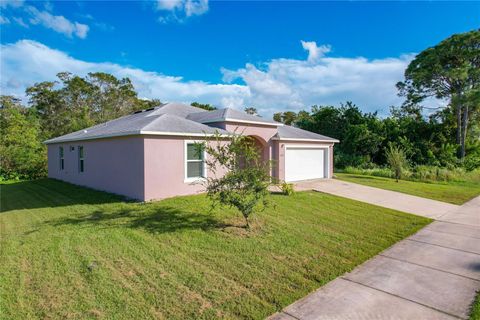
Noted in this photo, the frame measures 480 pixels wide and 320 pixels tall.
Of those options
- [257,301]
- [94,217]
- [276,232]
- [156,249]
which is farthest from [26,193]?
[257,301]

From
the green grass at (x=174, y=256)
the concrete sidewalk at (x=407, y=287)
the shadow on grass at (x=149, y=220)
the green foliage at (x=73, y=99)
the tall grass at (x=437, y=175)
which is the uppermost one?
the green foliage at (x=73, y=99)

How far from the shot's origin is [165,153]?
1052cm

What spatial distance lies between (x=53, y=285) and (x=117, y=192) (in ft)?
24.5

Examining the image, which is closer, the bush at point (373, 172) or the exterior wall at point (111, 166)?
the exterior wall at point (111, 166)

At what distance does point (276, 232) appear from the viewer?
7133mm

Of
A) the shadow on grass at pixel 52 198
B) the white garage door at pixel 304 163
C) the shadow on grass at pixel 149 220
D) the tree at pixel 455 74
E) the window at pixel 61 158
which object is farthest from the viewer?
the tree at pixel 455 74

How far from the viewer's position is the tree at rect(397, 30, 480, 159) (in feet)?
74.8

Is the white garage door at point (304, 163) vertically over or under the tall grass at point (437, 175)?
over

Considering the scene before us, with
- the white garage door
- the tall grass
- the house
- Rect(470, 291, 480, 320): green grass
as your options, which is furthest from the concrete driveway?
the tall grass

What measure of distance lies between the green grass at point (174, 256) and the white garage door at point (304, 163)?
6.00m

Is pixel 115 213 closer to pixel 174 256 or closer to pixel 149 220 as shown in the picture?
pixel 149 220

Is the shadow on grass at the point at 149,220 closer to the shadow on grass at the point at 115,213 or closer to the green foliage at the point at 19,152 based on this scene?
the shadow on grass at the point at 115,213

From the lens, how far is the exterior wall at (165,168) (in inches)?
398

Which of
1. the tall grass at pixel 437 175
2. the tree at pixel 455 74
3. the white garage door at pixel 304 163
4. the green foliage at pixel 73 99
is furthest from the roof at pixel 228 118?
the green foliage at pixel 73 99
